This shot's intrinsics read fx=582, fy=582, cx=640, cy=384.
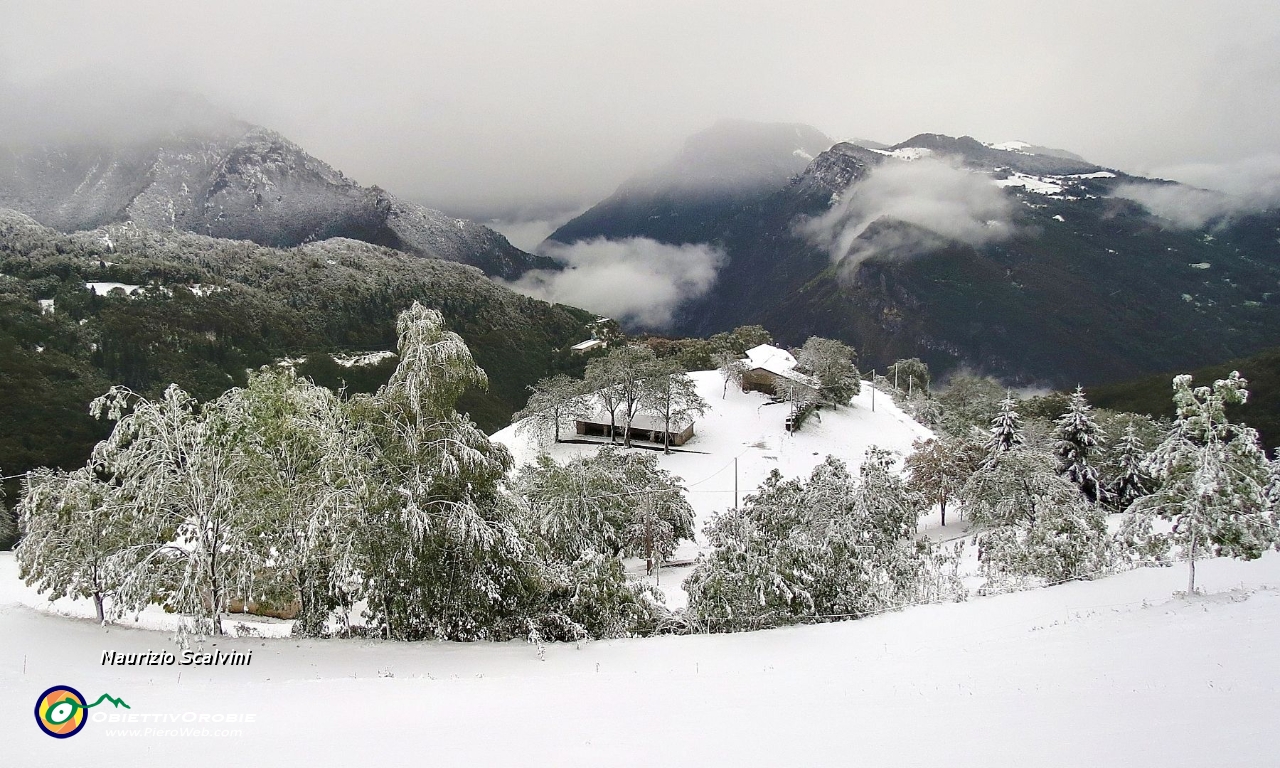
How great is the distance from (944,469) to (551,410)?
1105 inches

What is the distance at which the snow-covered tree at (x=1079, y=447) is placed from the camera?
3262 cm

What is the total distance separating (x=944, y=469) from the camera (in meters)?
33.8

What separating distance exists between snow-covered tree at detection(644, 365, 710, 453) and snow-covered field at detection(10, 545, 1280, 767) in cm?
3091

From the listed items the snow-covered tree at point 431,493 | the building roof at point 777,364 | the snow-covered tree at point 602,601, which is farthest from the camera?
the building roof at point 777,364

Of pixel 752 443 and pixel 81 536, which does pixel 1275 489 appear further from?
pixel 752 443

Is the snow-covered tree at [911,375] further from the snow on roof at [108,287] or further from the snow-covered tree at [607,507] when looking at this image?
the snow on roof at [108,287]

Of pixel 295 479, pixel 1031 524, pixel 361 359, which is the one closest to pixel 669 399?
pixel 1031 524

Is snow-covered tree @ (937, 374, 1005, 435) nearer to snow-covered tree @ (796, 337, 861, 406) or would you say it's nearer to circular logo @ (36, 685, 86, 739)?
snow-covered tree @ (796, 337, 861, 406)

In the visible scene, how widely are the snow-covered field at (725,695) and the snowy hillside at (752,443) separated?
68.5 ft

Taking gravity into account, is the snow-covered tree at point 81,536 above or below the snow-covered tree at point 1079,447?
above

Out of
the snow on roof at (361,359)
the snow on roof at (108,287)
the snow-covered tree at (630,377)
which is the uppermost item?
the snow-covered tree at (630,377)

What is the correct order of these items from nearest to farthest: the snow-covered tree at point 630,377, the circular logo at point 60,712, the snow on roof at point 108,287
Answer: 1. the circular logo at point 60,712
2. the snow-covered tree at point 630,377
3. the snow on roof at point 108,287

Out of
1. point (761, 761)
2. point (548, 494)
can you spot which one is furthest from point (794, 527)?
point (761, 761)

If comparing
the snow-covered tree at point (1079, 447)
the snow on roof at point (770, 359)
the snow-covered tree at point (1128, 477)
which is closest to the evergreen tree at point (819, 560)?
the snow-covered tree at point (1079, 447)
